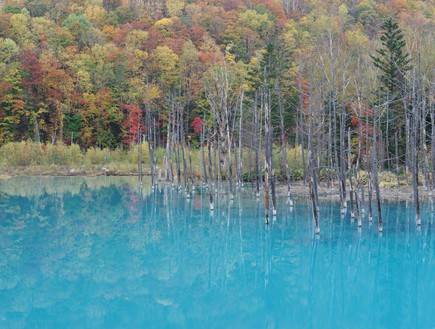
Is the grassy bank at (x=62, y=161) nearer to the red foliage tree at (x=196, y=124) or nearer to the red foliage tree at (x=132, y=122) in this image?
the red foliage tree at (x=132, y=122)

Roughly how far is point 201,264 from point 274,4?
6655 cm

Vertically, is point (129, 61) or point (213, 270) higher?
point (129, 61)

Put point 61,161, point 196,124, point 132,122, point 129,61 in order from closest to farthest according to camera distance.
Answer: point 61,161, point 196,124, point 132,122, point 129,61

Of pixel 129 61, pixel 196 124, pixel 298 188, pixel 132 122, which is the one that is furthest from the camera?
pixel 129 61

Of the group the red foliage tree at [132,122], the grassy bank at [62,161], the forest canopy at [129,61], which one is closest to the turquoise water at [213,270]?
the grassy bank at [62,161]

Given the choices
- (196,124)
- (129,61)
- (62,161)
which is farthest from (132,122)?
(129,61)

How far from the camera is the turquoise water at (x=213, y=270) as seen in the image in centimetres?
911

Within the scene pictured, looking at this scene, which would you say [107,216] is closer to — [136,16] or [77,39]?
[77,39]

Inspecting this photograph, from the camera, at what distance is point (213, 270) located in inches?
481

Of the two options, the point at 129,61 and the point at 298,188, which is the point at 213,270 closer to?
the point at 298,188

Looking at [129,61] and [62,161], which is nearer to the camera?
[62,161]

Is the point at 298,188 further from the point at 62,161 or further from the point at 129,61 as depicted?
the point at 129,61

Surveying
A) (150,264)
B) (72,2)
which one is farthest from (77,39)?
(150,264)

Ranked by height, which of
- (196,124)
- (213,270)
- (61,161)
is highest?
(196,124)
